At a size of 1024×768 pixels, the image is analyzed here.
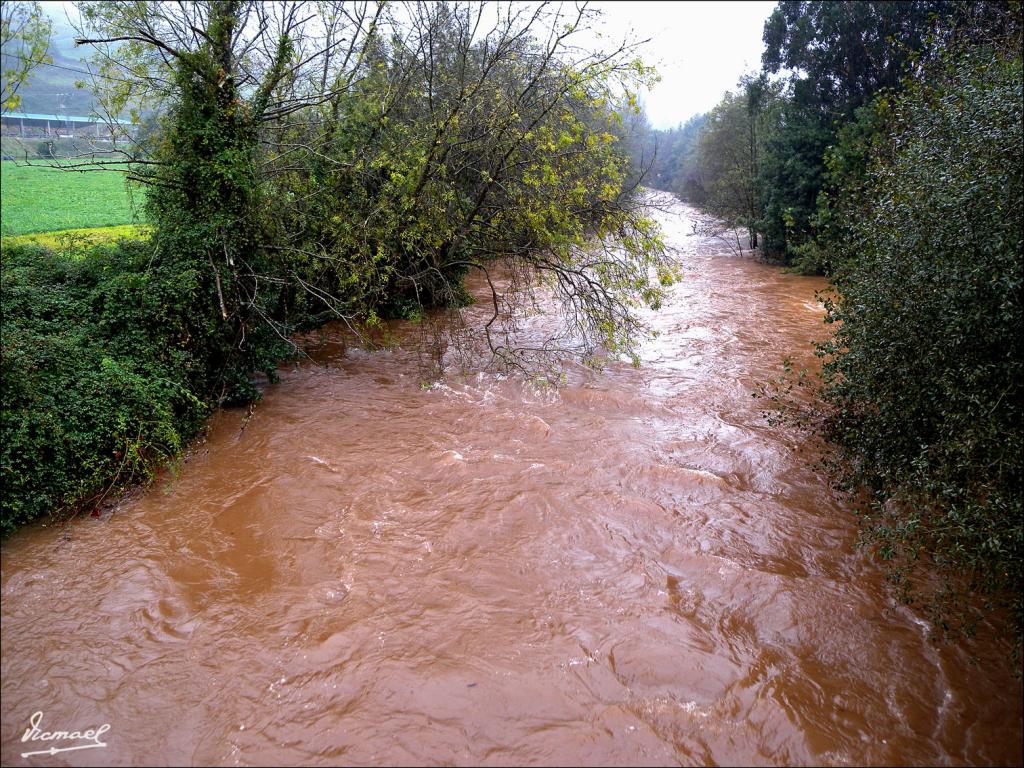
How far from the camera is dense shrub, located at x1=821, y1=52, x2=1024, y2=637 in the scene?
472 centimetres

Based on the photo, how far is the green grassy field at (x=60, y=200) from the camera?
1137 cm

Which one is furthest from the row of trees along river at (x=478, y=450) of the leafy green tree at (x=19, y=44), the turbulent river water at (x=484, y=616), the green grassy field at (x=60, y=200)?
the green grassy field at (x=60, y=200)

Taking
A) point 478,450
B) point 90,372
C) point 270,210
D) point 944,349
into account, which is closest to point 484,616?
point 478,450

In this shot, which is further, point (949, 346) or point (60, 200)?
point (60, 200)

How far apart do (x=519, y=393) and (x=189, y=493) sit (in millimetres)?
5027

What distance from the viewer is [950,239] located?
5.47 m

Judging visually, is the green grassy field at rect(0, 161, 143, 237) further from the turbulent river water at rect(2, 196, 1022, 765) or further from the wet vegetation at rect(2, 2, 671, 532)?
the turbulent river water at rect(2, 196, 1022, 765)

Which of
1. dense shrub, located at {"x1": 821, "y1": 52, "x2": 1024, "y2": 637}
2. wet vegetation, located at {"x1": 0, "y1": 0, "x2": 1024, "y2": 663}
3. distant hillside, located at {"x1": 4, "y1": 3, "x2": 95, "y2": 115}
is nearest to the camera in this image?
dense shrub, located at {"x1": 821, "y1": 52, "x2": 1024, "y2": 637}

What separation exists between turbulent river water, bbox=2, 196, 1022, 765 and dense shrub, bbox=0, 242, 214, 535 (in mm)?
429

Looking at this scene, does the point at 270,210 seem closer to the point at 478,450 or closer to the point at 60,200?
the point at 478,450

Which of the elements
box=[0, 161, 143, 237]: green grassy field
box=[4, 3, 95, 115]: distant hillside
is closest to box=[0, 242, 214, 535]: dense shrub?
box=[4, 3, 95, 115]: distant hillside

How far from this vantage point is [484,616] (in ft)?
17.7

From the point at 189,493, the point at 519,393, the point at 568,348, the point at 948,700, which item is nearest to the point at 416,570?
the point at 189,493

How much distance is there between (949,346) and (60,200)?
15023 mm
